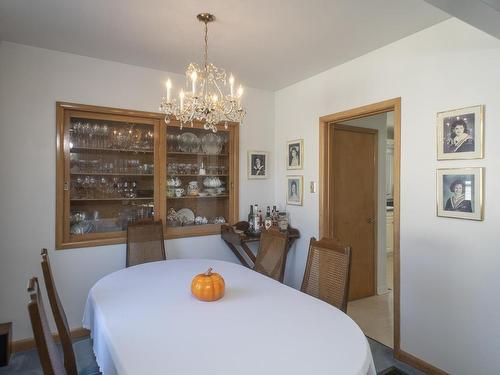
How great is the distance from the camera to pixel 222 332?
139 centimetres

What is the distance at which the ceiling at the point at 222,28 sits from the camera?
2045mm

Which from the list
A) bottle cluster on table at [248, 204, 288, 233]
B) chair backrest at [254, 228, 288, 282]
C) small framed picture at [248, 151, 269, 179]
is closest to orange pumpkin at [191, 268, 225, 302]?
chair backrest at [254, 228, 288, 282]

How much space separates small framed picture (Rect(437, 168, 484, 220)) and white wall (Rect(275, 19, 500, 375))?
0.04 metres

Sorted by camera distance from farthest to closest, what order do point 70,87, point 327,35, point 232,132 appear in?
point 232,132
point 70,87
point 327,35

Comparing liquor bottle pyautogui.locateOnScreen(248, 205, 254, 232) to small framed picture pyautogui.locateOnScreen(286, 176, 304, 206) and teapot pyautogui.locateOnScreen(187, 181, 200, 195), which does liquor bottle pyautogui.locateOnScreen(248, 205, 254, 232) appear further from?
teapot pyautogui.locateOnScreen(187, 181, 200, 195)

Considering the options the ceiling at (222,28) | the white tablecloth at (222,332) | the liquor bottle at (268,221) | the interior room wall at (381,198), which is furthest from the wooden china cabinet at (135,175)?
the interior room wall at (381,198)

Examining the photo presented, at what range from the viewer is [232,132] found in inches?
147

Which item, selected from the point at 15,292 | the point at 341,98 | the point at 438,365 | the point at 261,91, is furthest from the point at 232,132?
the point at 438,365

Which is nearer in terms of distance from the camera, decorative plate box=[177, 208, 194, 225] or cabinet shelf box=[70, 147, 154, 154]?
cabinet shelf box=[70, 147, 154, 154]

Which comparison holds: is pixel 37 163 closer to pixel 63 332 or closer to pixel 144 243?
pixel 144 243

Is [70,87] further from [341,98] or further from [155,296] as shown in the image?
[341,98]

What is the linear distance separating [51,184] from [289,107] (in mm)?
2602

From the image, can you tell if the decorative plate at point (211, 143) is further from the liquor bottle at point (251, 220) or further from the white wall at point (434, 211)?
the white wall at point (434, 211)

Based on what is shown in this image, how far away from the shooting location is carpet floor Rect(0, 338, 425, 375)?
2334 millimetres
